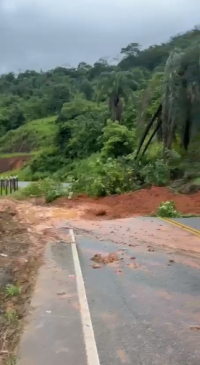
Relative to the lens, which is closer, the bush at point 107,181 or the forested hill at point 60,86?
the bush at point 107,181

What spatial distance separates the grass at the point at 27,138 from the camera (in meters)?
76.8

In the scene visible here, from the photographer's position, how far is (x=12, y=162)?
73.5m

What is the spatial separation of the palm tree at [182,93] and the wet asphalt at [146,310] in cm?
1902

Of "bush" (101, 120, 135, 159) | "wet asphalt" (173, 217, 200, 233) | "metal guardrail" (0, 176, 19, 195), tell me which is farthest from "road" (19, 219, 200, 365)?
"bush" (101, 120, 135, 159)

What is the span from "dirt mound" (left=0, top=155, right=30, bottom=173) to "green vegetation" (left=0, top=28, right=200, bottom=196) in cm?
161

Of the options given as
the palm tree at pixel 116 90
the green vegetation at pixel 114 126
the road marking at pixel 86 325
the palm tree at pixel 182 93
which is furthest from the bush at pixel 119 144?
the road marking at pixel 86 325

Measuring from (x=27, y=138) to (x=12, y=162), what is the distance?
8024 millimetres

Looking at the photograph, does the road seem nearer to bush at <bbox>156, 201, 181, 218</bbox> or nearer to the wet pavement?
the wet pavement

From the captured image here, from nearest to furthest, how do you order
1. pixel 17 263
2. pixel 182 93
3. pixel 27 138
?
pixel 17 263
pixel 182 93
pixel 27 138

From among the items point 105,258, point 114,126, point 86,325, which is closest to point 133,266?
point 105,258

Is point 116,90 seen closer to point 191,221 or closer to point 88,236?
point 191,221

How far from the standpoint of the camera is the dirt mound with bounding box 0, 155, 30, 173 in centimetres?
7125

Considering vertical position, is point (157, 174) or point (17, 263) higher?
point (17, 263)

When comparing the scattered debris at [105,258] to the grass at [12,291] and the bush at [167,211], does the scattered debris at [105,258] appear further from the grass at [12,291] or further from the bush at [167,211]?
the bush at [167,211]
